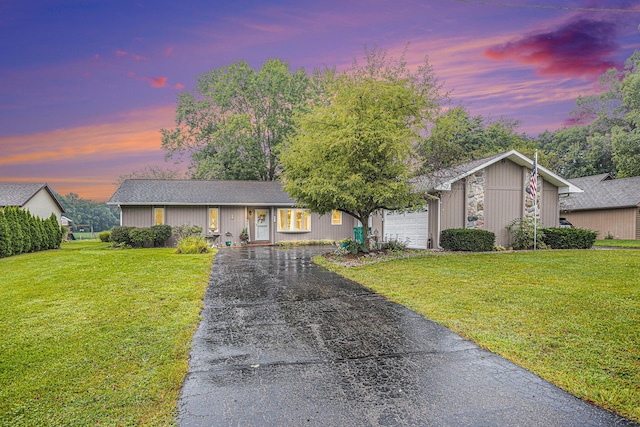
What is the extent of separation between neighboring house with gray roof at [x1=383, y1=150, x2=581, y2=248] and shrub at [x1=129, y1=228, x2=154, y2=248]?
1240cm

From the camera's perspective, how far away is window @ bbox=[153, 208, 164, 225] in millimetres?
17938

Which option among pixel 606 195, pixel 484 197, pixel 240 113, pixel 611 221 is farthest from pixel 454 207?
pixel 240 113

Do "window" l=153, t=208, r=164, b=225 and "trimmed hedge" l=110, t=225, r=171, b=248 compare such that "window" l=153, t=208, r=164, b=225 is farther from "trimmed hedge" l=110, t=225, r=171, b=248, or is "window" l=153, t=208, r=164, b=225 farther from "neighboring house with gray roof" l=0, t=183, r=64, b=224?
"neighboring house with gray roof" l=0, t=183, r=64, b=224

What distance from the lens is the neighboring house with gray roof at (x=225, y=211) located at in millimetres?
17828

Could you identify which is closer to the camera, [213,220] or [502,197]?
[502,197]

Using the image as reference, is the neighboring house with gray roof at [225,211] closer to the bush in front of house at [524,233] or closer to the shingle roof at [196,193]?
the shingle roof at [196,193]

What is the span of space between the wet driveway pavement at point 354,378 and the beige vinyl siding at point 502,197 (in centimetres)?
1080

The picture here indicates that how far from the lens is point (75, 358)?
334 cm

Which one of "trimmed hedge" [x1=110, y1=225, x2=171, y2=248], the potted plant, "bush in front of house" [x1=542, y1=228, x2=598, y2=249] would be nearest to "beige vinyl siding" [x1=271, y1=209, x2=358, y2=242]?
the potted plant

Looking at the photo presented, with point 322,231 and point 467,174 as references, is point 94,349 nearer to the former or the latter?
point 467,174

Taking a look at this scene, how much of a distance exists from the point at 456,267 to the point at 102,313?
7871mm

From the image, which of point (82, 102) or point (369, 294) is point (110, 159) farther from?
point (369, 294)

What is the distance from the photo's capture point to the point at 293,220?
20.0 m

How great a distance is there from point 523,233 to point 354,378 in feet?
44.4
